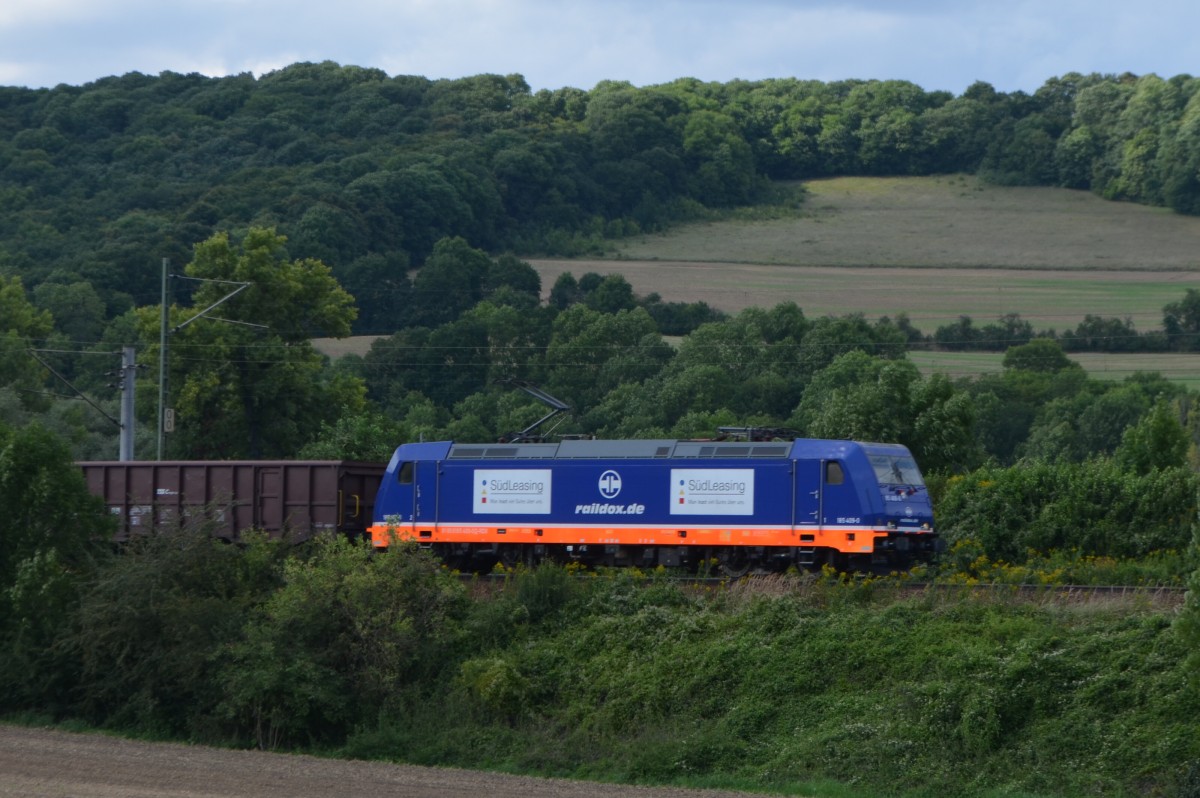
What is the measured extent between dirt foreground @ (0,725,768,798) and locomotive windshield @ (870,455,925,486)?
11.6m

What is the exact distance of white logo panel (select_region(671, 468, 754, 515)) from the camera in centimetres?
3550

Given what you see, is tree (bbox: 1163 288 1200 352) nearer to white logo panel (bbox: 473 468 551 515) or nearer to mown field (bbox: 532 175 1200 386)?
mown field (bbox: 532 175 1200 386)

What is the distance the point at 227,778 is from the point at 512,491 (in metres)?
13.4

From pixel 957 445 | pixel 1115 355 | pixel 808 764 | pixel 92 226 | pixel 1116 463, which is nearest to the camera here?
pixel 808 764

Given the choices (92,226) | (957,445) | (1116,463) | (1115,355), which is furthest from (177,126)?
(1116,463)

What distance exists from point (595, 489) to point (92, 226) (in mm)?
102910

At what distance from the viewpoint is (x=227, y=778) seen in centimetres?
2555

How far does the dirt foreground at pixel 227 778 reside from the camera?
24094 mm

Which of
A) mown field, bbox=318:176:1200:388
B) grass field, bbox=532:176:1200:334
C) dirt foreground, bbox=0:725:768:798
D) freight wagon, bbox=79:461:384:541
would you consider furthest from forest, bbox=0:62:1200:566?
dirt foreground, bbox=0:725:768:798

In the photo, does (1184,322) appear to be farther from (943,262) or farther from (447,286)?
(447,286)

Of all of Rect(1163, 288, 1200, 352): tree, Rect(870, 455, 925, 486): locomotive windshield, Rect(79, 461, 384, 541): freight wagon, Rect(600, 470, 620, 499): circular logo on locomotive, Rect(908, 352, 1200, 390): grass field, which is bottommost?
Rect(79, 461, 384, 541): freight wagon

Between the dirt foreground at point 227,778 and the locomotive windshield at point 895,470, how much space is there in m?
11.6

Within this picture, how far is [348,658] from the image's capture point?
103 ft

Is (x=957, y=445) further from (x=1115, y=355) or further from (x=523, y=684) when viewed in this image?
(x=1115, y=355)
